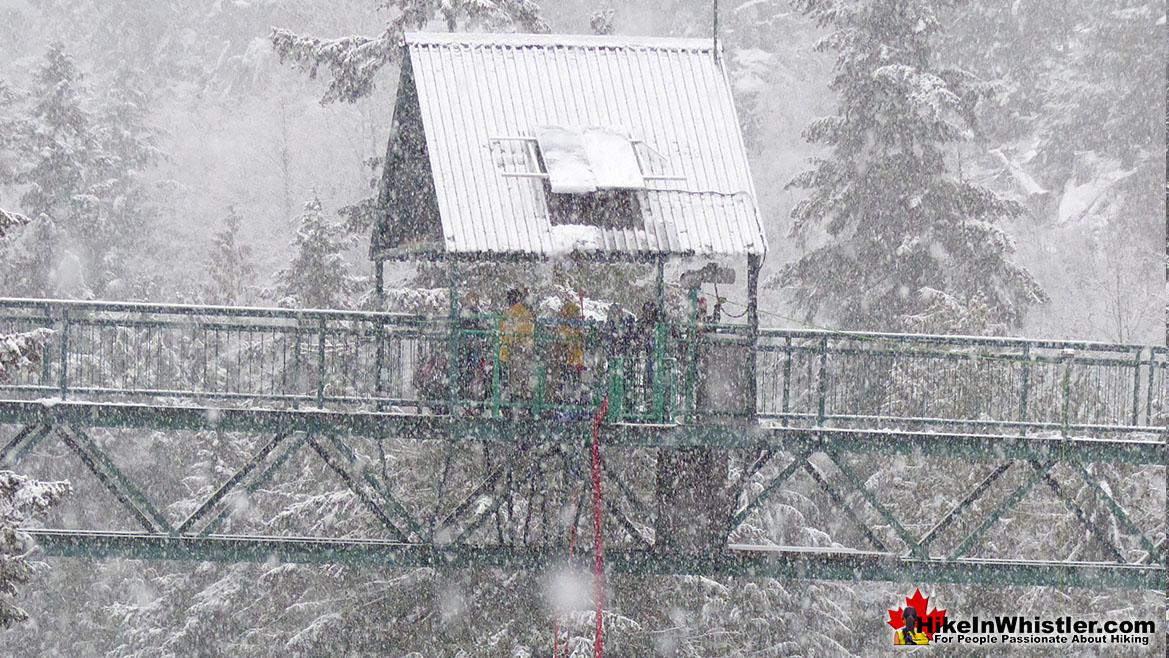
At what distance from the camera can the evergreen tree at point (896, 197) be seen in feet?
117

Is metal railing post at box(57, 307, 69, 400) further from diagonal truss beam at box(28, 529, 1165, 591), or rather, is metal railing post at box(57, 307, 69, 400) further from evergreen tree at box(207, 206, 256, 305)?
evergreen tree at box(207, 206, 256, 305)

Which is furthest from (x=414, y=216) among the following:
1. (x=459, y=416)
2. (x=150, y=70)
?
(x=150, y=70)

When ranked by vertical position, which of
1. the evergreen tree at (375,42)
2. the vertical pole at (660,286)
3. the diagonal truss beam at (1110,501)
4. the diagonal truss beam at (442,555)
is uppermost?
the evergreen tree at (375,42)

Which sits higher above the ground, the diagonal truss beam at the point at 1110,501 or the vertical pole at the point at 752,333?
the vertical pole at the point at 752,333

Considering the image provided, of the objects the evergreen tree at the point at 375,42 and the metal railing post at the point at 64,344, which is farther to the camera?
the evergreen tree at the point at 375,42

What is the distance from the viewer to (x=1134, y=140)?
173ft

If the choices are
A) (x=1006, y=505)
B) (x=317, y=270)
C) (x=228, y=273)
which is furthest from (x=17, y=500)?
(x=228, y=273)

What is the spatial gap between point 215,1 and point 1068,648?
59.3 meters

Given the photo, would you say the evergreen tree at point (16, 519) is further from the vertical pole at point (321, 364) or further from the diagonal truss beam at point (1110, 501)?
the diagonal truss beam at point (1110, 501)

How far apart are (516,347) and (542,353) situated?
0.30 metres

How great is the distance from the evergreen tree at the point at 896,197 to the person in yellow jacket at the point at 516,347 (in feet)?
57.2

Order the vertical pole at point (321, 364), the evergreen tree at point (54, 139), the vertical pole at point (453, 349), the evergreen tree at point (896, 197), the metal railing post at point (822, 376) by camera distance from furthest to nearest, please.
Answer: the evergreen tree at point (54, 139), the evergreen tree at point (896, 197), the metal railing post at point (822, 376), the vertical pole at point (453, 349), the vertical pole at point (321, 364)

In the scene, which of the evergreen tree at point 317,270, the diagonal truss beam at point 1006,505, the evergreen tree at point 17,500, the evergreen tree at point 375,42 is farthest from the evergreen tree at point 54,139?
the diagonal truss beam at point 1006,505

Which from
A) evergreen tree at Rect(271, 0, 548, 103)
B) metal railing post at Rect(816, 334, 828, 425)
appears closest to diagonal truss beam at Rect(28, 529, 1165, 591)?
metal railing post at Rect(816, 334, 828, 425)
